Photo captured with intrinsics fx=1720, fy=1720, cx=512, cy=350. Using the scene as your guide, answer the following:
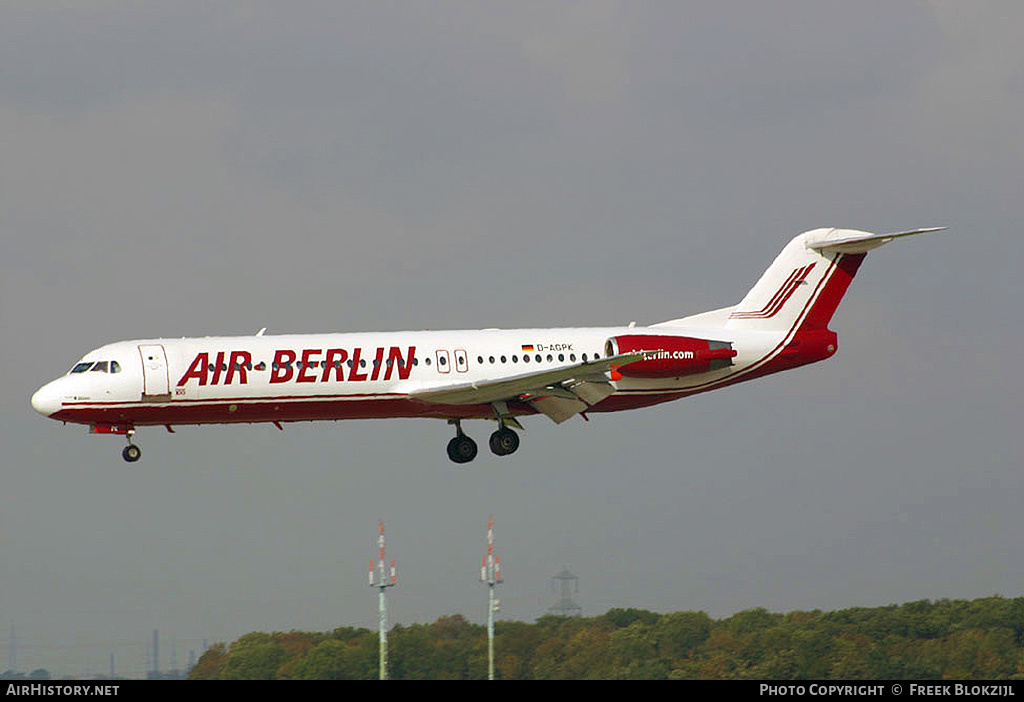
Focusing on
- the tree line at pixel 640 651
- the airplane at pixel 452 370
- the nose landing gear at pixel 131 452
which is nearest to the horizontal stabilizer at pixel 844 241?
the airplane at pixel 452 370

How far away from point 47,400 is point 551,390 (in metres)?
13.7

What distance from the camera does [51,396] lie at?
45.8 m

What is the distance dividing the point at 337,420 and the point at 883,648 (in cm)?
1854

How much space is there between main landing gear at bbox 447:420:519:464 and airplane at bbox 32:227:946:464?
0.04 metres

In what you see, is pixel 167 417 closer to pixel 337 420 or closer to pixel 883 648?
pixel 337 420

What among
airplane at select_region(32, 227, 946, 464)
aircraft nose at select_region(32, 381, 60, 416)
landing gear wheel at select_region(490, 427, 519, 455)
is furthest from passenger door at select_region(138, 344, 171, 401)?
landing gear wheel at select_region(490, 427, 519, 455)

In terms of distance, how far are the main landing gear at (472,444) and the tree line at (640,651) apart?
4895mm

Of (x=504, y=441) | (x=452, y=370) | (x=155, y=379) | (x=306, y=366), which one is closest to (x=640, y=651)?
(x=504, y=441)

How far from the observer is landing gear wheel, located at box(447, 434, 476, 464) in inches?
1987

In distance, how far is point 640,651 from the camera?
5122 cm

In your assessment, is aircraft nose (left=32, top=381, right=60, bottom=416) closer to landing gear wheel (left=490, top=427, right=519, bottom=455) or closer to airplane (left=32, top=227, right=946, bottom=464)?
airplane (left=32, top=227, right=946, bottom=464)

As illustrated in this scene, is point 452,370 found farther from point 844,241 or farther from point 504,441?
point 844,241

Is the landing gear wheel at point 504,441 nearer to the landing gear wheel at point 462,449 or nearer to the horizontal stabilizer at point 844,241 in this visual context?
the landing gear wheel at point 462,449
